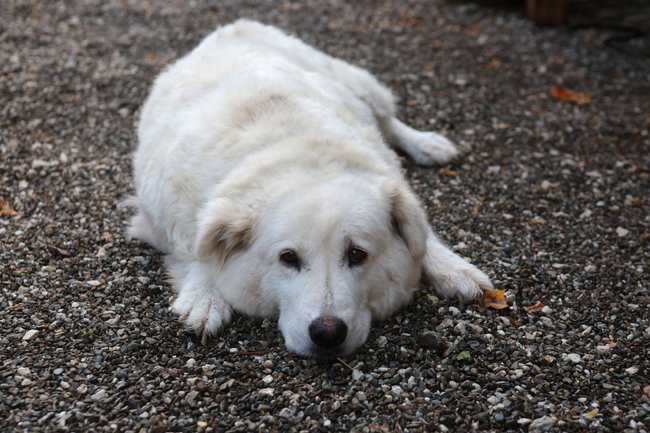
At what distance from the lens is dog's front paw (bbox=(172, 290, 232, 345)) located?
3.73 m

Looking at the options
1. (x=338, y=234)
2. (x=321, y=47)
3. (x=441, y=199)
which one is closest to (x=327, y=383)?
(x=338, y=234)

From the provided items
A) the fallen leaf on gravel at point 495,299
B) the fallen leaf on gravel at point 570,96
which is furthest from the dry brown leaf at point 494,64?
the fallen leaf on gravel at point 495,299

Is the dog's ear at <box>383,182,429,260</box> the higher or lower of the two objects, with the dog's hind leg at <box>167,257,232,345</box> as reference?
higher

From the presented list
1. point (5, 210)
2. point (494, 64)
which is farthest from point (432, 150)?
point (5, 210)

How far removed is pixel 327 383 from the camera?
3375 mm

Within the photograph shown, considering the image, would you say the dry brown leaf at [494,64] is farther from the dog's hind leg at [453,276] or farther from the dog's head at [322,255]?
the dog's head at [322,255]

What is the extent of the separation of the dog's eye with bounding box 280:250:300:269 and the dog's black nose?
30 cm

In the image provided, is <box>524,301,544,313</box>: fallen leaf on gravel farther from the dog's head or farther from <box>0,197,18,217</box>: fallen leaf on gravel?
<box>0,197,18,217</box>: fallen leaf on gravel

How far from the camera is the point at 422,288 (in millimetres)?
4109

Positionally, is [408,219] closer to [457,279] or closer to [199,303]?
[457,279]

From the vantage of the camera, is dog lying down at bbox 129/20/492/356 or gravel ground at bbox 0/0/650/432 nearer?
gravel ground at bbox 0/0/650/432

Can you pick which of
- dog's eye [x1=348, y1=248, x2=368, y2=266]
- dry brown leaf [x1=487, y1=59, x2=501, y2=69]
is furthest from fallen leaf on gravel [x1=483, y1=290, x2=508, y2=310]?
dry brown leaf [x1=487, y1=59, x2=501, y2=69]

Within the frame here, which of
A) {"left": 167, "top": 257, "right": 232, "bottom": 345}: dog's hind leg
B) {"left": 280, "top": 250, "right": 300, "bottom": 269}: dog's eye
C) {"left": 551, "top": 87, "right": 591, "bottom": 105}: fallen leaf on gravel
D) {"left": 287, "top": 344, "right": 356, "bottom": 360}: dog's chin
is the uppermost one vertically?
{"left": 280, "top": 250, "right": 300, "bottom": 269}: dog's eye

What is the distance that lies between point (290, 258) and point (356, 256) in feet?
0.99
